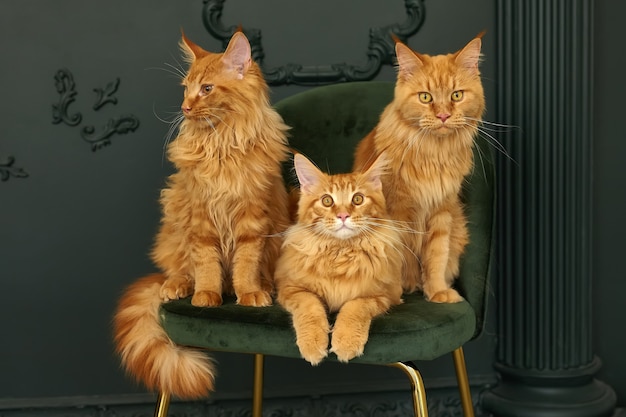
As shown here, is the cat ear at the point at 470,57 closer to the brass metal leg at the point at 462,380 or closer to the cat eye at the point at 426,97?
the cat eye at the point at 426,97

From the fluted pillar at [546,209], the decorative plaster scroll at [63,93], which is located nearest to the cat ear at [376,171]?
the fluted pillar at [546,209]

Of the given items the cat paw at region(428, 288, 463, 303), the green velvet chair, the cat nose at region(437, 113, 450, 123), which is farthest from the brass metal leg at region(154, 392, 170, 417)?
the cat nose at region(437, 113, 450, 123)

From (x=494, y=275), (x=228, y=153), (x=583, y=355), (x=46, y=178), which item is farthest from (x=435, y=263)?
(x=46, y=178)

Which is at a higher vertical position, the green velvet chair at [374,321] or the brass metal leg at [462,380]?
the green velvet chair at [374,321]

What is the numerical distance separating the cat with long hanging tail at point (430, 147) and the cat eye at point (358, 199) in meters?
0.13

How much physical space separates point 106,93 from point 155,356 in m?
0.93

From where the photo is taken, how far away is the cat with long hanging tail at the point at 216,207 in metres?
1.39

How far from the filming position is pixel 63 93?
79.0 inches

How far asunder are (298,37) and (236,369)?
3.35 feet

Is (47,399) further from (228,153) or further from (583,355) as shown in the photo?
(583,355)

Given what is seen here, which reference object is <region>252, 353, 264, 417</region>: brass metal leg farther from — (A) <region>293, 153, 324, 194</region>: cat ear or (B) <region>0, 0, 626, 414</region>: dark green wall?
(A) <region>293, 153, 324, 194</region>: cat ear

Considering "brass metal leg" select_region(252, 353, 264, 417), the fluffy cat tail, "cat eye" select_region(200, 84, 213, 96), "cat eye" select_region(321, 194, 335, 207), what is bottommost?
"brass metal leg" select_region(252, 353, 264, 417)

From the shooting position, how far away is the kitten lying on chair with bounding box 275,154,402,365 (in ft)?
4.39

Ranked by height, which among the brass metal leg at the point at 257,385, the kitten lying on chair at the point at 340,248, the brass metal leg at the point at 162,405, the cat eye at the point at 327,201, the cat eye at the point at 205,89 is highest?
the cat eye at the point at 205,89
